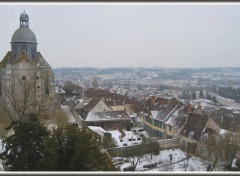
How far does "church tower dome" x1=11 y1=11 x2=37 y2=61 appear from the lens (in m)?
17.0

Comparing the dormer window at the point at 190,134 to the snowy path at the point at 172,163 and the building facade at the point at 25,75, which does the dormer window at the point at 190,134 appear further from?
the building facade at the point at 25,75

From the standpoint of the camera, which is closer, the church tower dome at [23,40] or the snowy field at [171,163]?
the snowy field at [171,163]

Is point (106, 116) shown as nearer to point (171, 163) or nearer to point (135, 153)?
point (135, 153)

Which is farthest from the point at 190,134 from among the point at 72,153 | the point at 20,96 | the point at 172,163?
the point at 72,153

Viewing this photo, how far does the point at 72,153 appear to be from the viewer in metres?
6.14

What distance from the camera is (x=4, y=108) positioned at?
14883 mm

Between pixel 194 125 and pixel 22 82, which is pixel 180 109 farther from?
pixel 22 82

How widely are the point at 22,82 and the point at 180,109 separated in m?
7.58

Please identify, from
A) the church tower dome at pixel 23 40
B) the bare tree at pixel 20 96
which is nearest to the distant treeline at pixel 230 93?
the church tower dome at pixel 23 40

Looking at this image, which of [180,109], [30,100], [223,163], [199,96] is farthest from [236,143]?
[199,96]

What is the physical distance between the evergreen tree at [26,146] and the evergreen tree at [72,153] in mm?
552

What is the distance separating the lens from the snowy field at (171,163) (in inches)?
422

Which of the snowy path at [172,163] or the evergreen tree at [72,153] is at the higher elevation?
the evergreen tree at [72,153]

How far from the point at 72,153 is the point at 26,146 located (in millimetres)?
1246
